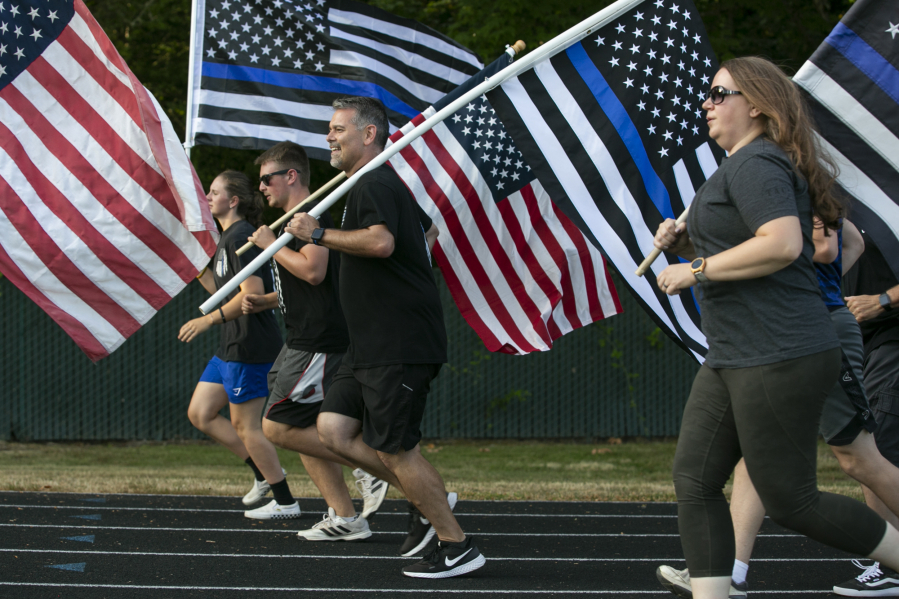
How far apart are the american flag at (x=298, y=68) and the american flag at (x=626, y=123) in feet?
7.93

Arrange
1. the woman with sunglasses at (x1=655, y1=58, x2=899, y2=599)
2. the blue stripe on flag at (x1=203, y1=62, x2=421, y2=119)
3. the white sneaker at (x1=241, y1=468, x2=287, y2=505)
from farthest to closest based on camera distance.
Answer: the blue stripe on flag at (x1=203, y1=62, x2=421, y2=119)
the white sneaker at (x1=241, y1=468, x2=287, y2=505)
the woman with sunglasses at (x1=655, y1=58, x2=899, y2=599)

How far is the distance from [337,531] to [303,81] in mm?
3590

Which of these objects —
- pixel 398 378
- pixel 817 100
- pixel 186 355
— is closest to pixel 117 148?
pixel 398 378

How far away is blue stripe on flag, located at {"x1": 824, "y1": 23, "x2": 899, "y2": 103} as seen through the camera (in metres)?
4.71

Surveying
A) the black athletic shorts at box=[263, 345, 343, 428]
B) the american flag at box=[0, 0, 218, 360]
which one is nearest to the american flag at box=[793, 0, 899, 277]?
the black athletic shorts at box=[263, 345, 343, 428]

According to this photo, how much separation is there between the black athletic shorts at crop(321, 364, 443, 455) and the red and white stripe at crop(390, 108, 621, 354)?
1.39 metres

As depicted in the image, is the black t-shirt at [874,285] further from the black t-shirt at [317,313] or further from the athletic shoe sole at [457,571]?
the black t-shirt at [317,313]

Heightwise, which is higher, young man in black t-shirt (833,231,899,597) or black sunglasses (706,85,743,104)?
black sunglasses (706,85,743,104)

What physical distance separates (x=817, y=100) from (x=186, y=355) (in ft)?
32.6

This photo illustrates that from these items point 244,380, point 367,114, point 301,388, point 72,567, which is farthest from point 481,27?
A: point 72,567

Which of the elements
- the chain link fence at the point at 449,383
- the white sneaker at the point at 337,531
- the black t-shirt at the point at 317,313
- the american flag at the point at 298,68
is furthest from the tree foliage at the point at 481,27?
the white sneaker at the point at 337,531

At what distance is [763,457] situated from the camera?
3.29 m

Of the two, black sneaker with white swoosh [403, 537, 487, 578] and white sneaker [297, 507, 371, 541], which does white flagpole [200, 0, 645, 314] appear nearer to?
white sneaker [297, 507, 371, 541]

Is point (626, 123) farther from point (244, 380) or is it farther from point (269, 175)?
point (244, 380)
